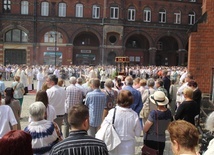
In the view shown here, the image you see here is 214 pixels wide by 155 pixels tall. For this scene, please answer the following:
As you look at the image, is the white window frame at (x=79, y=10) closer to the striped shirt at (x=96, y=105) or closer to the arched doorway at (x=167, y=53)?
the arched doorway at (x=167, y=53)

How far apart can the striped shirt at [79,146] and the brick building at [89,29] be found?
1517 inches

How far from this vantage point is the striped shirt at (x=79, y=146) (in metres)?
3.41

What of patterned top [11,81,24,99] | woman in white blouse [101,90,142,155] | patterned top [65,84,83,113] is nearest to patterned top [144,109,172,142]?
woman in white blouse [101,90,142,155]

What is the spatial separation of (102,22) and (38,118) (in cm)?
4028

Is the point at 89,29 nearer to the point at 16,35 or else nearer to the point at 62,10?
the point at 62,10

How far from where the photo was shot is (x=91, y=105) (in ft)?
24.0

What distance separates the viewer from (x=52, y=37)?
4325cm

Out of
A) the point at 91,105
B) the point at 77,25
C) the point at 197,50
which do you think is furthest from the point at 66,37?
the point at 91,105

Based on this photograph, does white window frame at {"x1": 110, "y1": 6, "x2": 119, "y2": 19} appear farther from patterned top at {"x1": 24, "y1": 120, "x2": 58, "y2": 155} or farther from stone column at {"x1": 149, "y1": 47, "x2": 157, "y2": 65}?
patterned top at {"x1": 24, "y1": 120, "x2": 58, "y2": 155}

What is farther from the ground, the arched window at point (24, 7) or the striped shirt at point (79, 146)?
the arched window at point (24, 7)

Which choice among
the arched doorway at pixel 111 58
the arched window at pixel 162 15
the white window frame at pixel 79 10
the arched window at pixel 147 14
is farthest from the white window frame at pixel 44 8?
the arched window at pixel 162 15

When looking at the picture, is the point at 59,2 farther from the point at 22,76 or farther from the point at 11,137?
the point at 11,137

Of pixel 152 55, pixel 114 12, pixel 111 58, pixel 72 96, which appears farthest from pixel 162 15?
pixel 72 96

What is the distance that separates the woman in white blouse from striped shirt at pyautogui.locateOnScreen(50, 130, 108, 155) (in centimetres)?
172
